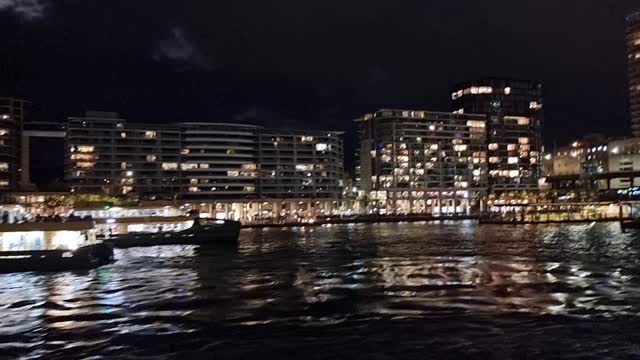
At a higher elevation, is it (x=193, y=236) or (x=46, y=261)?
(x=193, y=236)

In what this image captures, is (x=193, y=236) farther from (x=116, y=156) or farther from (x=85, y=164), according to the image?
(x=116, y=156)

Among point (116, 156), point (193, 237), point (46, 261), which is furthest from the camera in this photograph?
point (116, 156)

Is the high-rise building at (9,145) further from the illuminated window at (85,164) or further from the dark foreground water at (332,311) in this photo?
the dark foreground water at (332,311)

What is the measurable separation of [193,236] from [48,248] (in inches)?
1199

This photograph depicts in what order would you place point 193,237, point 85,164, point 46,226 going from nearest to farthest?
point 46,226 < point 193,237 < point 85,164

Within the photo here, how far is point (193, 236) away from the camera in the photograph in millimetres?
81438

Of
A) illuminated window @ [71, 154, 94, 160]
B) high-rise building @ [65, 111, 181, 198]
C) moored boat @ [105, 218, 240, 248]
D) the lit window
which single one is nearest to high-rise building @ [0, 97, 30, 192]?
high-rise building @ [65, 111, 181, 198]

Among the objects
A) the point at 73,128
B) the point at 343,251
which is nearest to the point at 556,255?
the point at 343,251

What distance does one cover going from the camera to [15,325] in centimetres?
2750

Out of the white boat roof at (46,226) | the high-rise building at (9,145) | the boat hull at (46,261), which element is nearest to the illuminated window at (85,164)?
the high-rise building at (9,145)

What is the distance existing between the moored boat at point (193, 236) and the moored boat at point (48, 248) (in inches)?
985

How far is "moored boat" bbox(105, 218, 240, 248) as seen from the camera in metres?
79.3

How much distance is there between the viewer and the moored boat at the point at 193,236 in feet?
260

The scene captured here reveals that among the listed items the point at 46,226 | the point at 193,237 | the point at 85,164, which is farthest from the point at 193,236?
the point at 85,164
